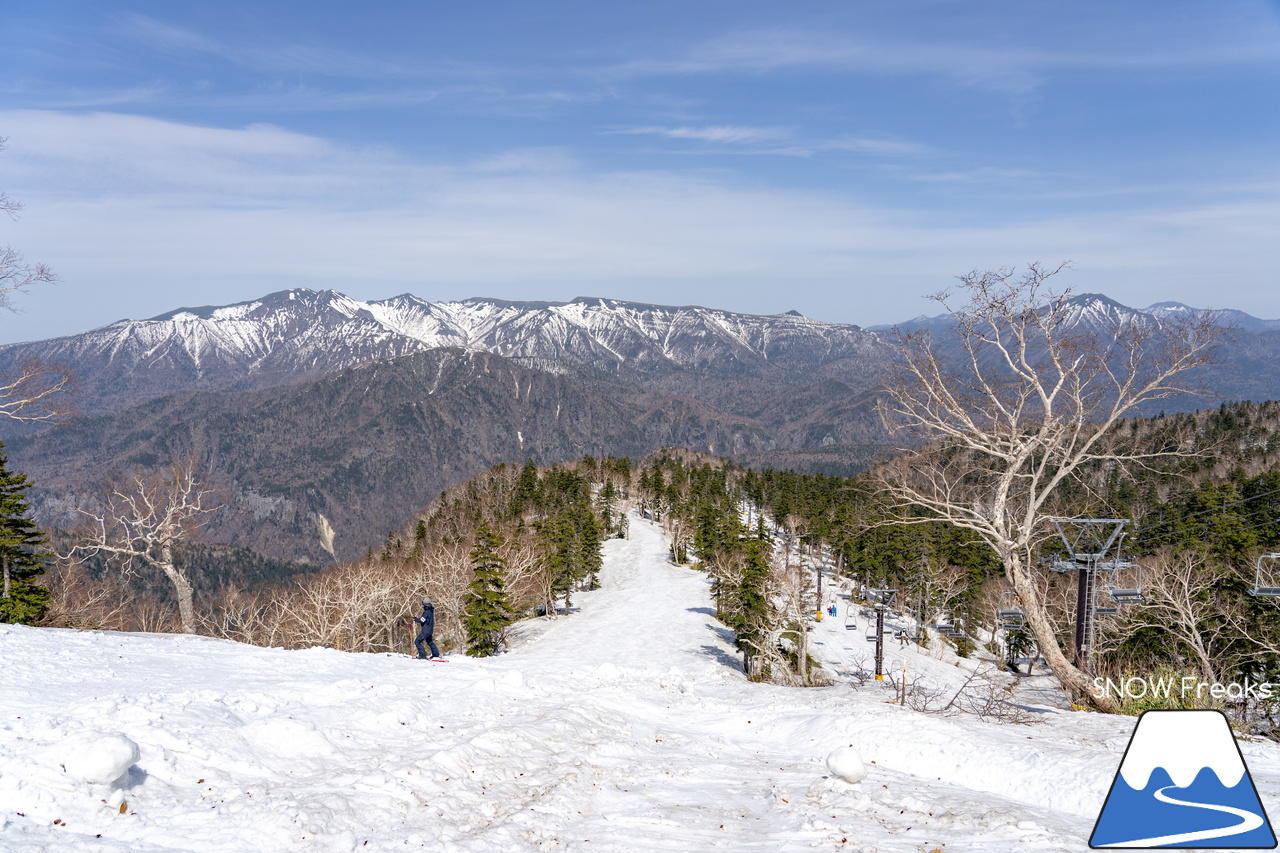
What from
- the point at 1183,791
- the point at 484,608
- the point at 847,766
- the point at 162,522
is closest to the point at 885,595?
the point at 484,608

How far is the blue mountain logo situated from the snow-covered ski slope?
5.52ft

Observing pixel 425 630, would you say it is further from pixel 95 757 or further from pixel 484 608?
pixel 484 608

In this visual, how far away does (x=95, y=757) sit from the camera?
7023mm

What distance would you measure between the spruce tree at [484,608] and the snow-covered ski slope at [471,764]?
24306mm

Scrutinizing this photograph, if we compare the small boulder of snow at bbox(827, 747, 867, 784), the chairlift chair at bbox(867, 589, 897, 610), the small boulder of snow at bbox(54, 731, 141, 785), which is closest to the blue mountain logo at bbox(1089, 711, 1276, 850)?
the small boulder of snow at bbox(827, 747, 867, 784)

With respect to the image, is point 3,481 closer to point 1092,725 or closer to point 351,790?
point 351,790

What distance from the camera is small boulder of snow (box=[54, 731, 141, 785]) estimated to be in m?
7.00

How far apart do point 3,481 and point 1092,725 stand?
127 feet

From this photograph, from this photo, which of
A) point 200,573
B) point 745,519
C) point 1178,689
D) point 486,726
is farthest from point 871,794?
point 200,573

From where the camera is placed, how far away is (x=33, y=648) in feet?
46.1

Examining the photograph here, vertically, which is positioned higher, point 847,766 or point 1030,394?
point 1030,394

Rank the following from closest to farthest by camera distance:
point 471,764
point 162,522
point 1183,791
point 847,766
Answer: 1. point 1183,791
2. point 471,764
3. point 847,766
4. point 162,522

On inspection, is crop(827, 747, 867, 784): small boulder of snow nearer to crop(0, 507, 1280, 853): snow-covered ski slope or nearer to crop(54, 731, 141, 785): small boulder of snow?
crop(0, 507, 1280, 853): snow-covered ski slope

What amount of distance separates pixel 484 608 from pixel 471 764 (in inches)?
1291
